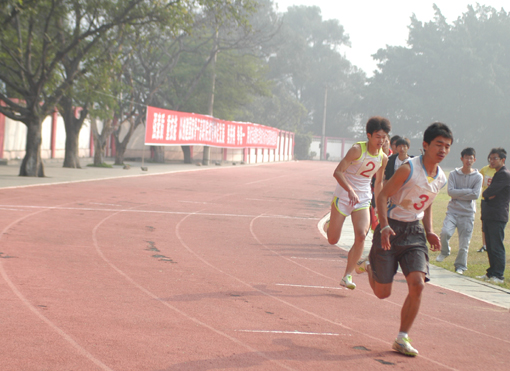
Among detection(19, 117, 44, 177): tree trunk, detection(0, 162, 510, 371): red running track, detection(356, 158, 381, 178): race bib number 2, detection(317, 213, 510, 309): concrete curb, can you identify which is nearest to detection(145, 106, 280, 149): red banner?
detection(19, 117, 44, 177): tree trunk

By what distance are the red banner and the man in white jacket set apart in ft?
77.9

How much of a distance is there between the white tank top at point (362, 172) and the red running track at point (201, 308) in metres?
1.24

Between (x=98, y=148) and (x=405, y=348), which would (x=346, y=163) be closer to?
(x=405, y=348)

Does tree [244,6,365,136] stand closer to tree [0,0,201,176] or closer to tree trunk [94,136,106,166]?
tree trunk [94,136,106,166]

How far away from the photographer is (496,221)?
8.73m

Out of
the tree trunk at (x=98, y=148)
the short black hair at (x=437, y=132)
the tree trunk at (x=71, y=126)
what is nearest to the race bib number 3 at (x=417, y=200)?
the short black hair at (x=437, y=132)

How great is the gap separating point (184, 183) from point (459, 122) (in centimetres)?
6009

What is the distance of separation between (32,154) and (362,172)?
61.3 ft

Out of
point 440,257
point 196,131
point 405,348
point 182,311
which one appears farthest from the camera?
point 196,131

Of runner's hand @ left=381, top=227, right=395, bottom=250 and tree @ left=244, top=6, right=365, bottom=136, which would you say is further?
tree @ left=244, top=6, right=365, bottom=136

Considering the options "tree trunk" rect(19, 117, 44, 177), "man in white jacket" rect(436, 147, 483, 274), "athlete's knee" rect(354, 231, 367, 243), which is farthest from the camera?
"tree trunk" rect(19, 117, 44, 177)

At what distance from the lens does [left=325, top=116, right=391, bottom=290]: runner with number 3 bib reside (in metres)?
6.93

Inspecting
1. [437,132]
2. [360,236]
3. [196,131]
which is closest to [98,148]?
[196,131]

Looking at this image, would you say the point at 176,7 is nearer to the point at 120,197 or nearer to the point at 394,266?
the point at 120,197
